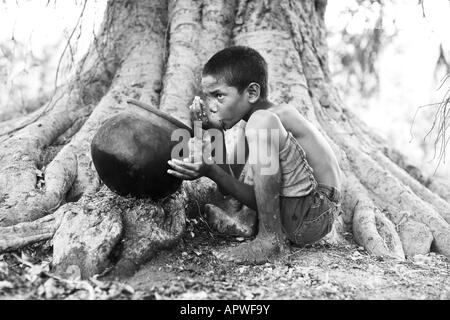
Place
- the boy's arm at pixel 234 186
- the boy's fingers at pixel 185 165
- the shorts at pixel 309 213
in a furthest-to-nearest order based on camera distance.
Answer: the shorts at pixel 309 213, the boy's arm at pixel 234 186, the boy's fingers at pixel 185 165

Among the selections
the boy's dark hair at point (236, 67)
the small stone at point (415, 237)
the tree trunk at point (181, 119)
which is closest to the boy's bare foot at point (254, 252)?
the tree trunk at point (181, 119)

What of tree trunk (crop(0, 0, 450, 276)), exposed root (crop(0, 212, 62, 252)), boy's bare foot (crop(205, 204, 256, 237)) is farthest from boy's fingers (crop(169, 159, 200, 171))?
exposed root (crop(0, 212, 62, 252))

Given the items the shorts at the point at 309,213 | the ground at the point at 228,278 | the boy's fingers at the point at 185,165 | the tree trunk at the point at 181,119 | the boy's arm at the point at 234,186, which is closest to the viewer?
the ground at the point at 228,278

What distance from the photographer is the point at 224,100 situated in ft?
9.73

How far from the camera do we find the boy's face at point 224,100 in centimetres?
295

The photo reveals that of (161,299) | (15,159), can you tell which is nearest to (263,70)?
(161,299)

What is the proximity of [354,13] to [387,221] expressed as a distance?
173 inches

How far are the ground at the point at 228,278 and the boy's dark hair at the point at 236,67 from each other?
1.00m

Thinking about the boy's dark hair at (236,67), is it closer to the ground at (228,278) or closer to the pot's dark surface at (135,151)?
the pot's dark surface at (135,151)

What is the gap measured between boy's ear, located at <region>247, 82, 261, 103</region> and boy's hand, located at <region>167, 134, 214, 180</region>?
0.56 metres

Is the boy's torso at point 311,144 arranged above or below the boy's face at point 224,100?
below

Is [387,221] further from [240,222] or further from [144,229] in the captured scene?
[144,229]

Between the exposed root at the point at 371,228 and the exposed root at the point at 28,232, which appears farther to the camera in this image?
the exposed root at the point at 371,228

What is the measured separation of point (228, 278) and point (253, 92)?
1.24 metres
